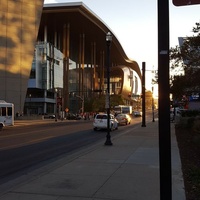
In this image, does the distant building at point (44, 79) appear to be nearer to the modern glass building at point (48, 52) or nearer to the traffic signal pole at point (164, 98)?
the modern glass building at point (48, 52)

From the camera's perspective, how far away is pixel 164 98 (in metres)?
4.66

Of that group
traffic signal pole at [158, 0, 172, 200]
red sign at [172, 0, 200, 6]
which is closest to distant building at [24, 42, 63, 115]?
traffic signal pole at [158, 0, 172, 200]

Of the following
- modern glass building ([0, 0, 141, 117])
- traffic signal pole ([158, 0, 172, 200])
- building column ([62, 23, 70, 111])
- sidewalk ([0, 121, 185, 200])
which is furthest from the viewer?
building column ([62, 23, 70, 111])

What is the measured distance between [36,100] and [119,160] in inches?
4013

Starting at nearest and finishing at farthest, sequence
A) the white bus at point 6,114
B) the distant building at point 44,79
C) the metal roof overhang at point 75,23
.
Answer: the white bus at point 6,114 < the metal roof overhang at point 75,23 < the distant building at point 44,79

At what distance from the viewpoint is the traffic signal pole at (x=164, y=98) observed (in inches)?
184

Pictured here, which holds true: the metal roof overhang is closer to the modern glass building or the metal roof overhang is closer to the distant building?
the modern glass building

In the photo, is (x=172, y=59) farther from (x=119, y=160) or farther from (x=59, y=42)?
(x=59, y=42)

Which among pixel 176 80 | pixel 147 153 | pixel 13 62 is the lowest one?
pixel 147 153

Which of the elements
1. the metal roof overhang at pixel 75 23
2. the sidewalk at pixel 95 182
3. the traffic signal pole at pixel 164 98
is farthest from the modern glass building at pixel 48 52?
the traffic signal pole at pixel 164 98

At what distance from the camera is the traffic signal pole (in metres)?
4.68

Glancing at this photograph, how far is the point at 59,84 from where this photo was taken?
11894cm

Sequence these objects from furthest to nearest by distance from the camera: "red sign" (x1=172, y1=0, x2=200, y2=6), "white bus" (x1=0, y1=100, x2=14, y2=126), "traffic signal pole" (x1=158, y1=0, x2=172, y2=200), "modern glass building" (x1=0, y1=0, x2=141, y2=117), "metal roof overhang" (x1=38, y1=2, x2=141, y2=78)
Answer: "metal roof overhang" (x1=38, y1=2, x2=141, y2=78)
"modern glass building" (x1=0, y1=0, x2=141, y2=117)
"white bus" (x1=0, y1=100, x2=14, y2=126)
"traffic signal pole" (x1=158, y1=0, x2=172, y2=200)
"red sign" (x1=172, y1=0, x2=200, y2=6)

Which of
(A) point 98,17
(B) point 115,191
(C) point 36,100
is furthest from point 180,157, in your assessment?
(C) point 36,100
